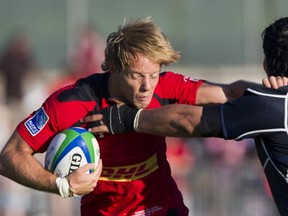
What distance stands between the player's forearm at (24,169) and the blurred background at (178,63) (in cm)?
521

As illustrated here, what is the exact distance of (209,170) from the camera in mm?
12023

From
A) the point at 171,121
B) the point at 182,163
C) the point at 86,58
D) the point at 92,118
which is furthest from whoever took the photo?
the point at 86,58

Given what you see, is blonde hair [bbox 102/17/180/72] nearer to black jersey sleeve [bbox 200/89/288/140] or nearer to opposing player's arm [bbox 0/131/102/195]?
opposing player's arm [bbox 0/131/102/195]

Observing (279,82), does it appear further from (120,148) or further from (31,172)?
(31,172)

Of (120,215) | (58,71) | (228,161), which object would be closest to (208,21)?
(58,71)

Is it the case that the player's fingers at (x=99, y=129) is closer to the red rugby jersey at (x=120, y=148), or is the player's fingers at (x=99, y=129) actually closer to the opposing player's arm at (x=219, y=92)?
the red rugby jersey at (x=120, y=148)

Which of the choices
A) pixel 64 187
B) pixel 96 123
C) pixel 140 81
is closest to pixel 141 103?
pixel 140 81

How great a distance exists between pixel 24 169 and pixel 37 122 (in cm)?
38

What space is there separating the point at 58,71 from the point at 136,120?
35.0ft

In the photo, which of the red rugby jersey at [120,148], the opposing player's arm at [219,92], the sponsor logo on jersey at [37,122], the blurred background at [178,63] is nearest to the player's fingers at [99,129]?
the red rugby jersey at [120,148]

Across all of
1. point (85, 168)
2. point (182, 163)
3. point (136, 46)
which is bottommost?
point (182, 163)

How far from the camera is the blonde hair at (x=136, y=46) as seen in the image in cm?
719

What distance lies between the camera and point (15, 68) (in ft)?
49.8

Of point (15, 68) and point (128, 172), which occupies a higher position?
point (128, 172)
